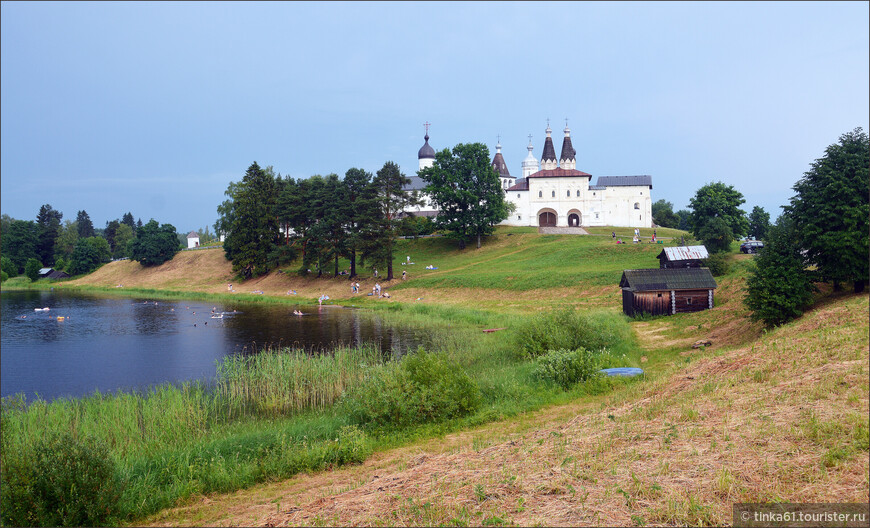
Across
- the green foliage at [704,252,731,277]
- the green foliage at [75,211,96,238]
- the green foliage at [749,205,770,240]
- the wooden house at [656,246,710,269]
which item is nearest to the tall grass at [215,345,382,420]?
the wooden house at [656,246,710,269]

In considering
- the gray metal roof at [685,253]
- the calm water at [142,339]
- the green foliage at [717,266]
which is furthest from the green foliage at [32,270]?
the green foliage at [717,266]

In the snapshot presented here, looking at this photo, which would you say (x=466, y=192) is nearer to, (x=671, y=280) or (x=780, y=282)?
(x=671, y=280)

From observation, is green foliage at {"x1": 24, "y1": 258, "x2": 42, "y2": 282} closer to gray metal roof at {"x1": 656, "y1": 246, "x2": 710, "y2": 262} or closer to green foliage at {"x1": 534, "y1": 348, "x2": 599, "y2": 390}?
gray metal roof at {"x1": 656, "y1": 246, "x2": 710, "y2": 262}

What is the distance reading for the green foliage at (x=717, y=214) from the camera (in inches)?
2055

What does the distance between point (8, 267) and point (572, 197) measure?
94473mm

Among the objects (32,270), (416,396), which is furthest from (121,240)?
(416,396)

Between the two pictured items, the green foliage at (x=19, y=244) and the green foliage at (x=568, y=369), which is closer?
the green foliage at (x=568, y=369)

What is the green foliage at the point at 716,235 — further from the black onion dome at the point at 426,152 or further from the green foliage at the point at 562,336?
the black onion dome at the point at 426,152

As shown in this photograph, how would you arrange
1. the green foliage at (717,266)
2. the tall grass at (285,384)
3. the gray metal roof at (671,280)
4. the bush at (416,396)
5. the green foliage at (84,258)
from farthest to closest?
the green foliage at (84,258) → the green foliage at (717,266) → the gray metal roof at (671,280) → the tall grass at (285,384) → the bush at (416,396)

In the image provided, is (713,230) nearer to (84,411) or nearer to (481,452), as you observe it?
(481,452)

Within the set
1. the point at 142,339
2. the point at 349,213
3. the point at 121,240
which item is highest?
the point at 121,240

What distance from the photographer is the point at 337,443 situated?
524 inches

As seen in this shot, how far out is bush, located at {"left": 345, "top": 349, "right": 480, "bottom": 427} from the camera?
1553cm

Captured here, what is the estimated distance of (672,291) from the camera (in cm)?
3438
